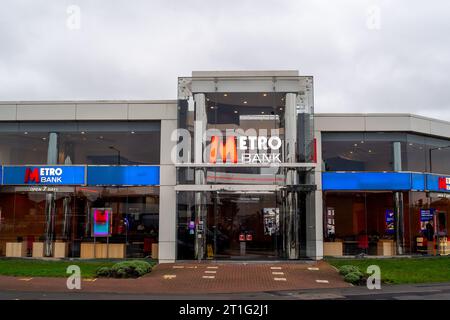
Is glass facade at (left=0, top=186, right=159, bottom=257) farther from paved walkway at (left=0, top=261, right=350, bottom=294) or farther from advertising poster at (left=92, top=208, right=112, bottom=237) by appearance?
paved walkway at (left=0, top=261, right=350, bottom=294)

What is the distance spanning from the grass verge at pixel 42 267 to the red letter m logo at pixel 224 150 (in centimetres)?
570

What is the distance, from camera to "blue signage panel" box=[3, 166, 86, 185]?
86.1ft

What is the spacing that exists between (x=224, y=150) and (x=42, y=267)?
9557mm

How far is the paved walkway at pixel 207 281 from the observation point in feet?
54.5

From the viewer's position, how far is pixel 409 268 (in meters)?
21.7

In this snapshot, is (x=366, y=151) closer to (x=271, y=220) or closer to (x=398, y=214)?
(x=398, y=214)

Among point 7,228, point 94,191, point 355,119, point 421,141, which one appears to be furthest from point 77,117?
point 421,141

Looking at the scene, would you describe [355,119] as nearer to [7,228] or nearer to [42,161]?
[42,161]

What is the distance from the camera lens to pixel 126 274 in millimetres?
19203

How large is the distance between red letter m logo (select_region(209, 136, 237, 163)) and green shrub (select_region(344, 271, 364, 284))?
347 inches

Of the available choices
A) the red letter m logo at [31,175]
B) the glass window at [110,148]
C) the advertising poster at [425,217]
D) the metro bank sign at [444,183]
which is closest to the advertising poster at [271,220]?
the glass window at [110,148]

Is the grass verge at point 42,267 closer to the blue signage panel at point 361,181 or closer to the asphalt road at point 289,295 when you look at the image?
the asphalt road at point 289,295
